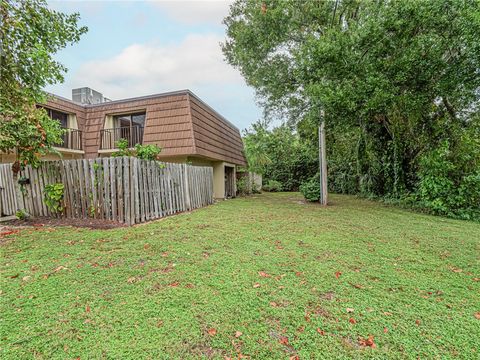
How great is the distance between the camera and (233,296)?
103 inches

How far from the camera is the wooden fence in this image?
607 centimetres

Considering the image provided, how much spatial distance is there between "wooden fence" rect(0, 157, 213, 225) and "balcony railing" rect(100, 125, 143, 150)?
5.27 metres

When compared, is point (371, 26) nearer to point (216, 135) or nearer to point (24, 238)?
point (216, 135)

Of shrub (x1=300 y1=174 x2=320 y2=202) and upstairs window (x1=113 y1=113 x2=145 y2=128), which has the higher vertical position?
upstairs window (x1=113 y1=113 x2=145 y2=128)

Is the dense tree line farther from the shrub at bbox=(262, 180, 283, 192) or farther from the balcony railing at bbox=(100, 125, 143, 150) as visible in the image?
the shrub at bbox=(262, 180, 283, 192)

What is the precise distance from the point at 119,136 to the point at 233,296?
459 inches

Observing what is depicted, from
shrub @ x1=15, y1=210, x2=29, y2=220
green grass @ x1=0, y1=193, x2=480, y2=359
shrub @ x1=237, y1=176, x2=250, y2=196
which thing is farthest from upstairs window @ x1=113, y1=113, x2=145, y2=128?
green grass @ x1=0, y1=193, x2=480, y2=359

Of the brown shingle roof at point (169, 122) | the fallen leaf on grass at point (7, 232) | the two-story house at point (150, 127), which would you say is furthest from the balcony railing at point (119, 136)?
the fallen leaf on grass at point (7, 232)

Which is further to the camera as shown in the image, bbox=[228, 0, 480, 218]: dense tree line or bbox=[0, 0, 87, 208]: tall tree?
bbox=[228, 0, 480, 218]: dense tree line

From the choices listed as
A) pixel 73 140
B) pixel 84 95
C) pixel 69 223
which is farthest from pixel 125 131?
pixel 69 223

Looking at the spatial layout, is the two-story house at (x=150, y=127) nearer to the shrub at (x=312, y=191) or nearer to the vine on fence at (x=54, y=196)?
the vine on fence at (x=54, y=196)

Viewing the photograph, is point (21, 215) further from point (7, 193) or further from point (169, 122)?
point (169, 122)

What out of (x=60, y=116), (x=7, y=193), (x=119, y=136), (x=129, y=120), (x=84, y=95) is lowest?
(x=7, y=193)

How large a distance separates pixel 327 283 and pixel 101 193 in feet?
18.6
